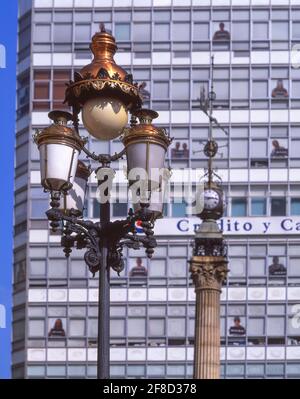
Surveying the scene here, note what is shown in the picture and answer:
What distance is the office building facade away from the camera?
71.3 m

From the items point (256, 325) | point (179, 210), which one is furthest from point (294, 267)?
point (179, 210)

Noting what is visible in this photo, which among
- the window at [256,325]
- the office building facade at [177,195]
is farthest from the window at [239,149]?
the window at [256,325]

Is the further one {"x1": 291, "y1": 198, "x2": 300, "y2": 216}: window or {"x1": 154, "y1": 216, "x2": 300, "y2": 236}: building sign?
{"x1": 291, "y1": 198, "x2": 300, "y2": 216}: window

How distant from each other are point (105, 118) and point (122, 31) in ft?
175

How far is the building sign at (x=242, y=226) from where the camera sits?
73062 mm

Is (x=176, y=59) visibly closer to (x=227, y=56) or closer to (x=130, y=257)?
(x=227, y=56)

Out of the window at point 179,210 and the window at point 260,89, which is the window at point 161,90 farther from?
the window at point 179,210

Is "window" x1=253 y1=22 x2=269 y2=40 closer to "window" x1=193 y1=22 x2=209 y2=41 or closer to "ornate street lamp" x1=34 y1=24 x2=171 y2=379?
"window" x1=193 y1=22 x2=209 y2=41

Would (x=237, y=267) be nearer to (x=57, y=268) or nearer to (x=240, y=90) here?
(x=57, y=268)

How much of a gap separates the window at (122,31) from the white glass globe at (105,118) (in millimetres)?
52989

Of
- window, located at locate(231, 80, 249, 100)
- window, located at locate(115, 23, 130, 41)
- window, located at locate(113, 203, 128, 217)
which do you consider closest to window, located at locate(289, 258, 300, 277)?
window, located at locate(113, 203, 128, 217)

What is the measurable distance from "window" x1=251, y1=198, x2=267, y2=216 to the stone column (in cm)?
2549

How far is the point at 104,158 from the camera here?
23281mm
